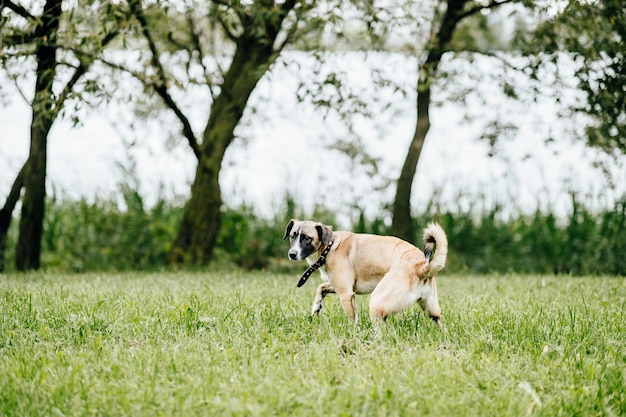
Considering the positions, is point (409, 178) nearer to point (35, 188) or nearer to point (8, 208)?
point (35, 188)

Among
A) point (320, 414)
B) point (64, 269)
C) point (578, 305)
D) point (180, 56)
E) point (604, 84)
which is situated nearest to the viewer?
point (320, 414)

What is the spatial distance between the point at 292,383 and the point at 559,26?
7.85 meters

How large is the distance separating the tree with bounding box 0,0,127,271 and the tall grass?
1.15m

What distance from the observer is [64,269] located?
1142cm

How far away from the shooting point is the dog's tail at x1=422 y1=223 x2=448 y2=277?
5.00 metres

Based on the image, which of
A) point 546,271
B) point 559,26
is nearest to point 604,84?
point 559,26

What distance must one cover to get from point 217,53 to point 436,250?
886 centimetres

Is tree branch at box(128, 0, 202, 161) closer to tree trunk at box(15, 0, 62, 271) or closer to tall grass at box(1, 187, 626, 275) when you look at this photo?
tree trunk at box(15, 0, 62, 271)

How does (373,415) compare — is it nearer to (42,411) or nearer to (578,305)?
(42,411)

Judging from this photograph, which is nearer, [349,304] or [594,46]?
[349,304]

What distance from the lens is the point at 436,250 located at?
5.08 meters

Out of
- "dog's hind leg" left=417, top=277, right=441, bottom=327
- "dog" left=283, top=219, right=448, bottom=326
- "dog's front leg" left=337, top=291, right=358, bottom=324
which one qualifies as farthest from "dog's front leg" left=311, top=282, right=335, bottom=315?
"dog's hind leg" left=417, top=277, right=441, bottom=327

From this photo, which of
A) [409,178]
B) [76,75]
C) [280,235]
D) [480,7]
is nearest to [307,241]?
[76,75]

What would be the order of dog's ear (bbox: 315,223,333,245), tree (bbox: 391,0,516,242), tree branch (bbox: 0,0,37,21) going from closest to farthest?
1. dog's ear (bbox: 315,223,333,245)
2. tree branch (bbox: 0,0,37,21)
3. tree (bbox: 391,0,516,242)
